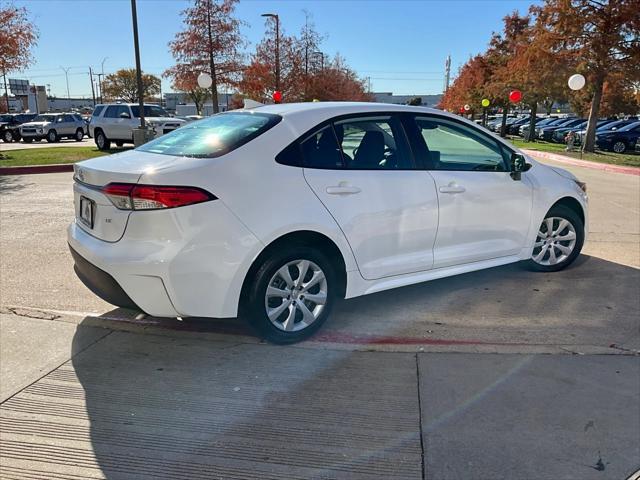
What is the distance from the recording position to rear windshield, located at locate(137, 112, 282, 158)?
364 centimetres

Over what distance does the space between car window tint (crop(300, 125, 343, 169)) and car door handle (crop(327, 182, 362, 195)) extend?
158 millimetres

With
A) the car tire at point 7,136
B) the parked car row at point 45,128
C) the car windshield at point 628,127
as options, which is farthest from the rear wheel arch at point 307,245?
the car tire at point 7,136

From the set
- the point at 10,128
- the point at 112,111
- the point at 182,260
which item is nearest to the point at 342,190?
the point at 182,260

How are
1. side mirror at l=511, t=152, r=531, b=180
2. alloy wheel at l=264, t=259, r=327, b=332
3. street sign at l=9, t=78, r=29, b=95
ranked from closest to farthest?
alloy wheel at l=264, t=259, r=327, b=332 → side mirror at l=511, t=152, r=531, b=180 → street sign at l=9, t=78, r=29, b=95

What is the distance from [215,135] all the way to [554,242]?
140 inches

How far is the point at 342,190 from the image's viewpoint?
3844 millimetres

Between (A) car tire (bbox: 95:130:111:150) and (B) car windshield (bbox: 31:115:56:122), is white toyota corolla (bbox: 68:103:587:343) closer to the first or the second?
(A) car tire (bbox: 95:130:111:150)

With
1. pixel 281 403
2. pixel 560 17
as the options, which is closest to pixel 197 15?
pixel 560 17

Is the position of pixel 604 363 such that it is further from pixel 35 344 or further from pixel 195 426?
pixel 35 344

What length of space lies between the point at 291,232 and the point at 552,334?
2161 millimetres

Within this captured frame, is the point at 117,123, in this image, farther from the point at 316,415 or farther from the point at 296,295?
the point at 316,415

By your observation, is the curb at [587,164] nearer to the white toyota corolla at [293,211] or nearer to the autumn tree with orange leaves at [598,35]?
the autumn tree with orange leaves at [598,35]

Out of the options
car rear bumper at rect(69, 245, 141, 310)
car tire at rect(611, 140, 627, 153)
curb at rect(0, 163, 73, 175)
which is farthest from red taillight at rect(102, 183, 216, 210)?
car tire at rect(611, 140, 627, 153)

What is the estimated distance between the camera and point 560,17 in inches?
789
